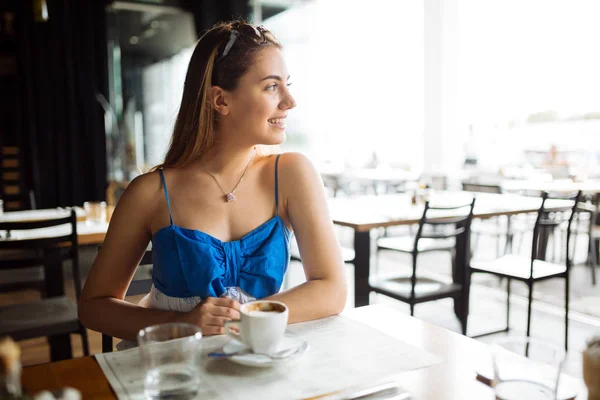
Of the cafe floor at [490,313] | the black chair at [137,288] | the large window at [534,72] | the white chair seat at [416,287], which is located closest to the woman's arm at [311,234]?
the black chair at [137,288]

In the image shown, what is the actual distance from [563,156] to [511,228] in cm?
362

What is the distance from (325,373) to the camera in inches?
30.8

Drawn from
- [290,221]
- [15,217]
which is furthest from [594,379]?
[15,217]

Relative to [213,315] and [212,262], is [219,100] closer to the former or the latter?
[212,262]

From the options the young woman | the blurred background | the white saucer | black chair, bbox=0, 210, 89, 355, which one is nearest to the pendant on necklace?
the young woman

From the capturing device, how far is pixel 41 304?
2350mm

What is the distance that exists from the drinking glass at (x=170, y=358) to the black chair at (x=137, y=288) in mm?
686

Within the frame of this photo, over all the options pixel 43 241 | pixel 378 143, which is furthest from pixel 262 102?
pixel 378 143

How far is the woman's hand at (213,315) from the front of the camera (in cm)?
100

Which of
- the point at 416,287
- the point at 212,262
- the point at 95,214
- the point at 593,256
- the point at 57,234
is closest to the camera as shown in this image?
the point at 212,262

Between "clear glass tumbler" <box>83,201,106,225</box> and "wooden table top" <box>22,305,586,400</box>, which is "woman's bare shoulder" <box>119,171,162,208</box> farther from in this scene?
"clear glass tumbler" <box>83,201,106,225</box>

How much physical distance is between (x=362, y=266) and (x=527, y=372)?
202 centimetres

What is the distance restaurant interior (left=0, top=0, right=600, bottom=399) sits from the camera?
9.06ft

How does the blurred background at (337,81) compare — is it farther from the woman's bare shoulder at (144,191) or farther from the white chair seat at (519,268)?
the woman's bare shoulder at (144,191)
